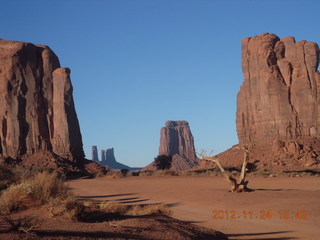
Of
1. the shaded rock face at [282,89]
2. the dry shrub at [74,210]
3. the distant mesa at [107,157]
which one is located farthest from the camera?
the distant mesa at [107,157]

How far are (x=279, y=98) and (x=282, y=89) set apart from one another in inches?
64.2

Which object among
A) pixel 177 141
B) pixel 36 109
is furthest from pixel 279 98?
pixel 177 141

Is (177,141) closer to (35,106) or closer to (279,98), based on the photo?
(279,98)

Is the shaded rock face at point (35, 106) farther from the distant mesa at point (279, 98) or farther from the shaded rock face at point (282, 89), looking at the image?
the shaded rock face at point (282, 89)

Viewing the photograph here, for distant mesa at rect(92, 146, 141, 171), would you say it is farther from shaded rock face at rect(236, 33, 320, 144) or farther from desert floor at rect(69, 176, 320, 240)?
desert floor at rect(69, 176, 320, 240)

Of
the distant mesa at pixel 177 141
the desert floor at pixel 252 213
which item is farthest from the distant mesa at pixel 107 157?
the desert floor at pixel 252 213

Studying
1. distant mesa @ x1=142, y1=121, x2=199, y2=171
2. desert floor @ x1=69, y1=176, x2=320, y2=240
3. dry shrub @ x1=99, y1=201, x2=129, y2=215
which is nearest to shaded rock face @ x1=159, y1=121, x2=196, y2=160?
Answer: distant mesa @ x1=142, y1=121, x2=199, y2=171

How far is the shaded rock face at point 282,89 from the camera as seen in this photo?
60000 mm

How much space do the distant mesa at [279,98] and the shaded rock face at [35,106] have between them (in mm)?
25484

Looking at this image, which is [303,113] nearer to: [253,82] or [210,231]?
[253,82]

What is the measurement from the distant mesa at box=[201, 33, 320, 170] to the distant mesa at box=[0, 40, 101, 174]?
2512cm

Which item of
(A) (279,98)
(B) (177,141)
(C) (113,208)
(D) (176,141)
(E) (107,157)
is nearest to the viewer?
(C) (113,208)

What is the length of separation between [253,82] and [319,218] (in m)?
55.5

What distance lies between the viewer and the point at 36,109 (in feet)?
187
